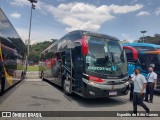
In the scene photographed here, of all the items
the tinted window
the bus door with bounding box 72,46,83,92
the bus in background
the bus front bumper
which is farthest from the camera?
the tinted window

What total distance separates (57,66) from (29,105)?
513 centimetres

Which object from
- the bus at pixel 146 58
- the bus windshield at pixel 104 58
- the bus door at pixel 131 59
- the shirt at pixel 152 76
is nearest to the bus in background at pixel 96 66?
the bus windshield at pixel 104 58

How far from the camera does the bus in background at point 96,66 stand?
31.7 feet

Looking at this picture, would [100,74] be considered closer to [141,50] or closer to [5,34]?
[5,34]

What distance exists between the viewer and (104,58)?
10188 mm

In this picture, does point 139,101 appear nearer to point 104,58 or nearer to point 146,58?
point 104,58

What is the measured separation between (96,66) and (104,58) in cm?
59

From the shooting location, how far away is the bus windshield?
390 inches

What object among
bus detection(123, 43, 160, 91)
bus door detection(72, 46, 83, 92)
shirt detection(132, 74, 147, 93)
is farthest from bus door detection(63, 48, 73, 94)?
bus detection(123, 43, 160, 91)

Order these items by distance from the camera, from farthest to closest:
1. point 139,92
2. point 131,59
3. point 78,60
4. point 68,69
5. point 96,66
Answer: point 131,59, point 68,69, point 78,60, point 96,66, point 139,92

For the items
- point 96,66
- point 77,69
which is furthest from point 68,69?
point 96,66

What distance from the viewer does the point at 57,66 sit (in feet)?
47.4

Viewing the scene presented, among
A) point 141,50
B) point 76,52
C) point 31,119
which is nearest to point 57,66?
point 76,52

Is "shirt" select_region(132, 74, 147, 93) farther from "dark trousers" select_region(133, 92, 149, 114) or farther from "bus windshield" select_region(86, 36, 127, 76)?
"bus windshield" select_region(86, 36, 127, 76)
